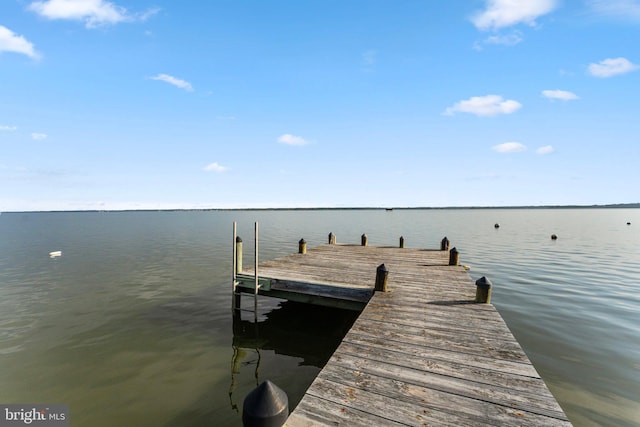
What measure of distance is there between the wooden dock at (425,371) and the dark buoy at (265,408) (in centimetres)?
78

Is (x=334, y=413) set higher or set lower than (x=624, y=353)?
higher

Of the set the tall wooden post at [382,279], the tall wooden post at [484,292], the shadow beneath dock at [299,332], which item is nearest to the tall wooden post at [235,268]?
the shadow beneath dock at [299,332]

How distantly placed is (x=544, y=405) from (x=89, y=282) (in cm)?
2231

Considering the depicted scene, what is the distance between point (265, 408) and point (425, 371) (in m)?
2.90

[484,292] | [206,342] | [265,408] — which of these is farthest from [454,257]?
[265,408]

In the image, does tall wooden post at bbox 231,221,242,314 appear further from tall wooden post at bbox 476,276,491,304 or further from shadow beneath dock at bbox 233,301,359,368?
tall wooden post at bbox 476,276,491,304

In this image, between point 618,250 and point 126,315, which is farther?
point 618,250

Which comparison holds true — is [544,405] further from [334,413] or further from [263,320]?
[263,320]

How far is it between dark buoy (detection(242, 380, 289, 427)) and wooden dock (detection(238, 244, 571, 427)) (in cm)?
78

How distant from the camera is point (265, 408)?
9.80 feet

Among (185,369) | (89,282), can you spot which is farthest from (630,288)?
(89,282)

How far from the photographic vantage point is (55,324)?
38.3ft

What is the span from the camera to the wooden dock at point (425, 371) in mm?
3758

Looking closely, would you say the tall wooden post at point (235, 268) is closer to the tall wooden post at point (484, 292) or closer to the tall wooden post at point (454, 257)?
the tall wooden post at point (484, 292)
